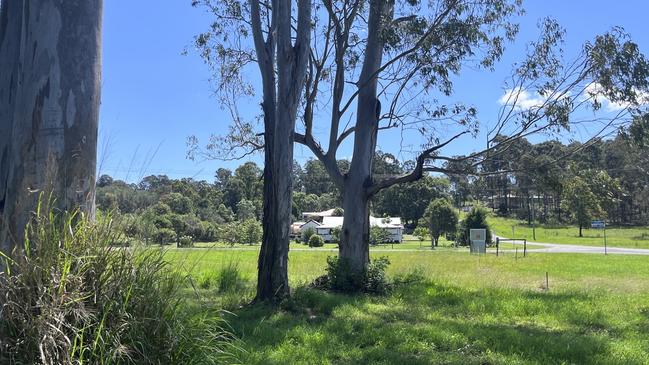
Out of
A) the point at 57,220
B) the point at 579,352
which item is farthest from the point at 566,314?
the point at 57,220

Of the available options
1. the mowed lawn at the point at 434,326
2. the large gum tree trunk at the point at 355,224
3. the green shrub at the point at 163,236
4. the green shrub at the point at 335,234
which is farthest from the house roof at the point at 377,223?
the green shrub at the point at 163,236

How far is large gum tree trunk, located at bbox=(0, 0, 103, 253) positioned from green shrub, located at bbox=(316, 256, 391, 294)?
29.9 feet

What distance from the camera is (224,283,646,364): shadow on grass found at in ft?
21.3

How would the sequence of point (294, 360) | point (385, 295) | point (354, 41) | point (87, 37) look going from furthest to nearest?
point (354, 41) < point (385, 295) < point (294, 360) < point (87, 37)

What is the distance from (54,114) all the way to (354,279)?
30.9 ft

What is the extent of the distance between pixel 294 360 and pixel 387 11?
32.0 feet

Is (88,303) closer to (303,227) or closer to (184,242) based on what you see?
(184,242)

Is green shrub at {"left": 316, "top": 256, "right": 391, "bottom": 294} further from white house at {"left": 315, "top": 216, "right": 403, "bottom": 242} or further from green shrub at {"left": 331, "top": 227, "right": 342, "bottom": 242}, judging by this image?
white house at {"left": 315, "top": 216, "right": 403, "bottom": 242}

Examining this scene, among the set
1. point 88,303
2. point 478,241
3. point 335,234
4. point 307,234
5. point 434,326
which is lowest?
point 434,326

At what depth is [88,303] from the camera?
9.75 ft

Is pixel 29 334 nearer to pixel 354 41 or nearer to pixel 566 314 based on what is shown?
pixel 566 314

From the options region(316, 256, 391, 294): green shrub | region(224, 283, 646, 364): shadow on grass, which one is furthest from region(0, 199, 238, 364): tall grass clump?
region(316, 256, 391, 294): green shrub

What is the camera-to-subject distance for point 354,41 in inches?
593

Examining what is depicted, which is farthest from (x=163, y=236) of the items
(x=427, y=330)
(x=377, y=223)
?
(x=377, y=223)
